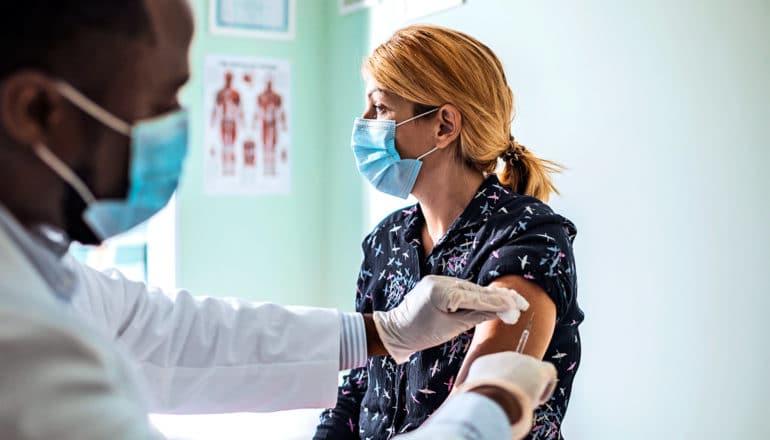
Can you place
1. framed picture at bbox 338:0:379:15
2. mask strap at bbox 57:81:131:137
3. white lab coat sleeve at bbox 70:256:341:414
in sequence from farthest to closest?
framed picture at bbox 338:0:379:15 < white lab coat sleeve at bbox 70:256:341:414 < mask strap at bbox 57:81:131:137

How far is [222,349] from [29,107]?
0.86 meters

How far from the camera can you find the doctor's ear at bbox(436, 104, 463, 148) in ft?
6.04

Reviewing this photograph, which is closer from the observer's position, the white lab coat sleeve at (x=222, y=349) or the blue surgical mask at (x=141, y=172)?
the blue surgical mask at (x=141, y=172)

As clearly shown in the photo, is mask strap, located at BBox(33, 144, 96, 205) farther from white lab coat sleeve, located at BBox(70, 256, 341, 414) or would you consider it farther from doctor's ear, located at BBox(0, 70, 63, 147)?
white lab coat sleeve, located at BBox(70, 256, 341, 414)

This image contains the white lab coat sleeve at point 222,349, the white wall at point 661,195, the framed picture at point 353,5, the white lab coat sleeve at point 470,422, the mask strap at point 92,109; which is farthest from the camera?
the framed picture at point 353,5

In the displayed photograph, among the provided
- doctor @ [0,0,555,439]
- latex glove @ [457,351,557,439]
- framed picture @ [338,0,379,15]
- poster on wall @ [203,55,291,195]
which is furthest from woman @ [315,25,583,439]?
poster on wall @ [203,55,291,195]

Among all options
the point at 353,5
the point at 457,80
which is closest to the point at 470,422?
the point at 457,80

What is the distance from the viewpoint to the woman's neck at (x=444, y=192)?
1.84m

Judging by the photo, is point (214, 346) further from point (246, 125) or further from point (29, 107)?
point (246, 125)

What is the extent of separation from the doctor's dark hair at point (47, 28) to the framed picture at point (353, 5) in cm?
265

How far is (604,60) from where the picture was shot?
7.49ft

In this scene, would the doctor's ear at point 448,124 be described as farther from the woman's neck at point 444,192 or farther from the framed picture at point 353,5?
the framed picture at point 353,5

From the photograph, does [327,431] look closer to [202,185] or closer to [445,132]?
[445,132]

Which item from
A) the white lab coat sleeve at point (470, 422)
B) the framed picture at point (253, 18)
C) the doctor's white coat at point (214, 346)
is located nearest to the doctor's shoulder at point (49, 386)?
the white lab coat sleeve at point (470, 422)
